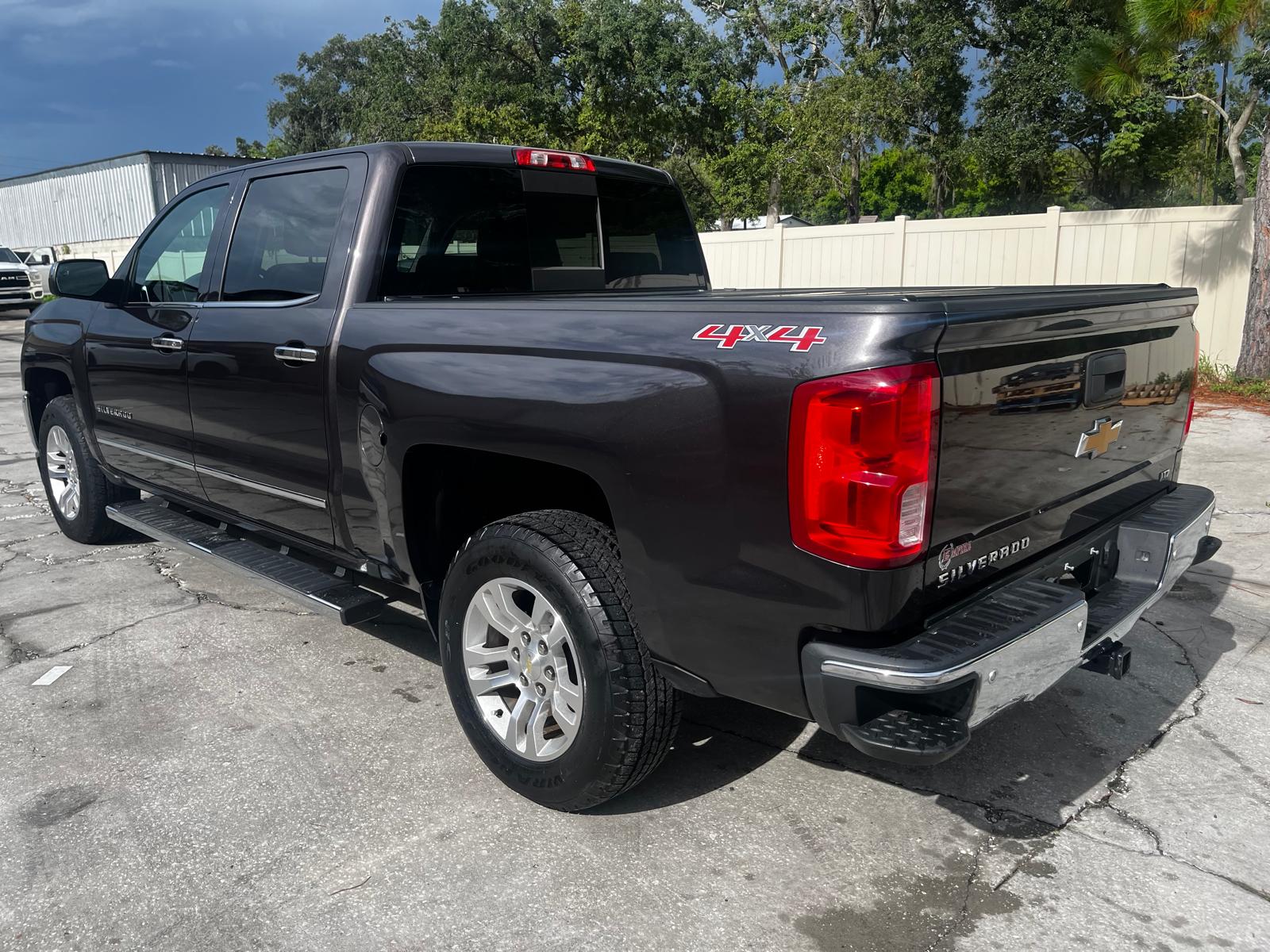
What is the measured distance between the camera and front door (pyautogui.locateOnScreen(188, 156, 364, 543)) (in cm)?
348

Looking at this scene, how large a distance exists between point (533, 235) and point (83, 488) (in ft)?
10.5

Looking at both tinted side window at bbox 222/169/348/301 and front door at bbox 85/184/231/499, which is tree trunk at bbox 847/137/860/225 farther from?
tinted side window at bbox 222/169/348/301

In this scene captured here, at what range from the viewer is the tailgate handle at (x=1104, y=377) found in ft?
8.89

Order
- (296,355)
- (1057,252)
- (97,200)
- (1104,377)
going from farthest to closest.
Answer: (97,200) < (1057,252) < (296,355) < (1104,377)

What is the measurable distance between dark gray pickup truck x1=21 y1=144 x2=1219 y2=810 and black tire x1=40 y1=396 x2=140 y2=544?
102 cm

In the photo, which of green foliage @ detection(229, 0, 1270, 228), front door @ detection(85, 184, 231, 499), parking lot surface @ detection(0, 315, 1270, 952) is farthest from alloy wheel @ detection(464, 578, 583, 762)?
green foliage @ detection(229, 0, 1270, 228)

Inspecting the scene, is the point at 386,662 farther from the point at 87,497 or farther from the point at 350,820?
the point at 87,497

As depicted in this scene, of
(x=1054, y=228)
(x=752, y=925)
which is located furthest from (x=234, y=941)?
(x=1054, y=228)

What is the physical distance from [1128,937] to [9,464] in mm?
9015

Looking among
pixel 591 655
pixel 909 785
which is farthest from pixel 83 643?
pixel 909 785

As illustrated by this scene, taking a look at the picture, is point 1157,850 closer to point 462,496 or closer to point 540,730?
point 540,730

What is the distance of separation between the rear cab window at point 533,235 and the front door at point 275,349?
0.24 m

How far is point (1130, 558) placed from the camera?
3.07 metres

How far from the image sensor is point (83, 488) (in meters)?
5.44
